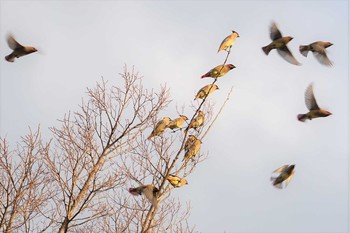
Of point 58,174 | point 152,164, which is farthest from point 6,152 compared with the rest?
point 152,164

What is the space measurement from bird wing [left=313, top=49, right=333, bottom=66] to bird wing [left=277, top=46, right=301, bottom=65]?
33 centimetres

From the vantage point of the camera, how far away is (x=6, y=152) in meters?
8.48

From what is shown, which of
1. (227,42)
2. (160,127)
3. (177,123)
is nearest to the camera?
(227,42)

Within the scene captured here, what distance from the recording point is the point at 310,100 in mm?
5246

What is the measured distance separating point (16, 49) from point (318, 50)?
164 inches

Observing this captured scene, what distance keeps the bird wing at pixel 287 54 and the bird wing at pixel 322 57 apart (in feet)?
1.07

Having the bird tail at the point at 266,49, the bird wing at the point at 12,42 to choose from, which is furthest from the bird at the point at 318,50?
the bird wing at the point at 12,42

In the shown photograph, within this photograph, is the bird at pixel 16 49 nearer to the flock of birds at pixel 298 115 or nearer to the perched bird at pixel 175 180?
the flock of birds at pixel 298 115

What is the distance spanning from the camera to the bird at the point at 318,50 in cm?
550

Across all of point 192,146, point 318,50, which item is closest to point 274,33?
point 318,50

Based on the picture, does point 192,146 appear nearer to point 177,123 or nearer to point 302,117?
point 177,123

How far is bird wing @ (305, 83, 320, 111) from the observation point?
17.0 feet

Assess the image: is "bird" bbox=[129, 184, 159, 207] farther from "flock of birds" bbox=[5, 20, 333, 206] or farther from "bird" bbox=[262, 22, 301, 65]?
"bird" bbox=[262, 22, 301, 65]

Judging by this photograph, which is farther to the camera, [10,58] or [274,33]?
[10,58]
